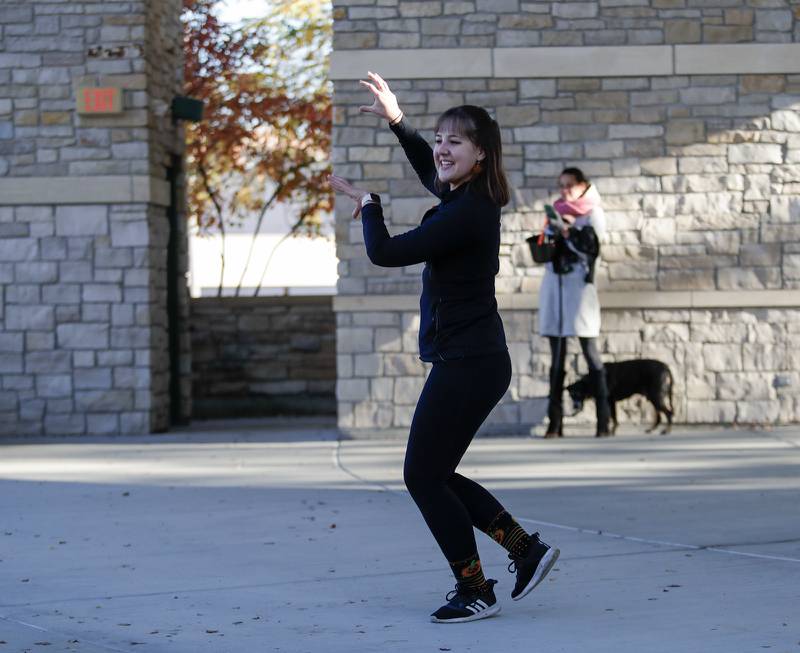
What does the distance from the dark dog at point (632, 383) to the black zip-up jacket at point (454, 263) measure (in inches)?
248

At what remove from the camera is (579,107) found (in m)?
11.7

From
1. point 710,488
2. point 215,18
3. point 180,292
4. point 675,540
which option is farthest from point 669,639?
point 215,18

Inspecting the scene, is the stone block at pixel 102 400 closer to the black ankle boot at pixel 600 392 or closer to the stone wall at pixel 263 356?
the stone wall at pixel 263 356

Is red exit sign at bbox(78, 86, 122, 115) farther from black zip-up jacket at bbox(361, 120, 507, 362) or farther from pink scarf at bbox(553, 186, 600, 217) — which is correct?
black zip-up jacket at bbox(361, 120, 507, 362)

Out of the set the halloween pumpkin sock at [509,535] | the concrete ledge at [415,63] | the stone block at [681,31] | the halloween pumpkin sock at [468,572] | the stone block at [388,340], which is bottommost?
the halloween pumpkin sock at [468,572]

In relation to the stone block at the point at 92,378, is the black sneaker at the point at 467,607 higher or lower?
lower

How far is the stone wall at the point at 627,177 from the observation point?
11617 millimetres

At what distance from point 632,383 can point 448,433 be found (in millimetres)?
6514

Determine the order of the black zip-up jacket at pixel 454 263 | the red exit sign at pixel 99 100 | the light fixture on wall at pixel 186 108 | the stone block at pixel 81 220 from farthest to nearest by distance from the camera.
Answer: the light fixture on wall at pixel 186 108 < the stone block at pixel 81 220 < the red exit sign at pixel 99 100 < the black zip-up jacket at pixel 454 263

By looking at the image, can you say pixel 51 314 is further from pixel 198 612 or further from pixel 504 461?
pixel 198 612

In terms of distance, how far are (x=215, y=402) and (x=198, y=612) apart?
385 inches

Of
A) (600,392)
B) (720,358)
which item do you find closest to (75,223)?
(600,392)

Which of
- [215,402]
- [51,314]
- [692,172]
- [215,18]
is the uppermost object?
[215,18]

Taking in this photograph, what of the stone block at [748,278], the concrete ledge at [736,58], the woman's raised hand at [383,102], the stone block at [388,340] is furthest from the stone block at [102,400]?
the woman's raised hand at [383,102]
